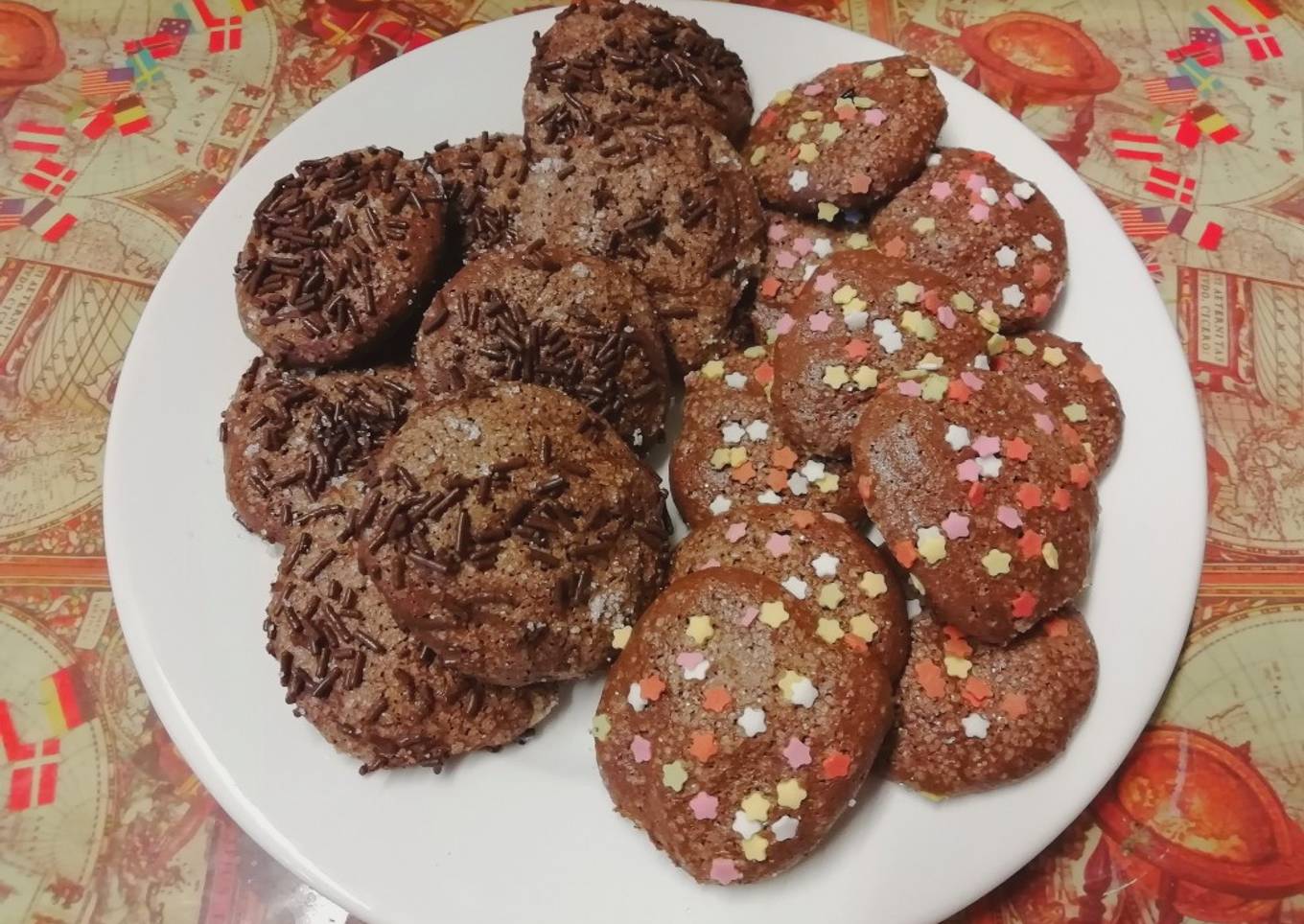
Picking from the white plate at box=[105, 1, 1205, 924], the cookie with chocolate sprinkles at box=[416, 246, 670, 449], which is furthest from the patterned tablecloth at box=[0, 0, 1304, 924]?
the cookie with chocolate sprinkles at box=[416, 246, 670, 449]

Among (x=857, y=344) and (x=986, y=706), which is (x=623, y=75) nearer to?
(x=857, y=344)

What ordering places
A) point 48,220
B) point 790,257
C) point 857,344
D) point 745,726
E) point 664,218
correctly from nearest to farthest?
point 745,726 < point 857,344 < point 664,218 < point 790,257 < point 48,220

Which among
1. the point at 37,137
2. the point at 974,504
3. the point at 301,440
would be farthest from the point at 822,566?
the point at 37,137

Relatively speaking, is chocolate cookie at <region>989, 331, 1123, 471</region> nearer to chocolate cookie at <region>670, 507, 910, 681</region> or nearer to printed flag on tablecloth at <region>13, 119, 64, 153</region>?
chocolate cookie at <region>670, 507, 910, 681</region>

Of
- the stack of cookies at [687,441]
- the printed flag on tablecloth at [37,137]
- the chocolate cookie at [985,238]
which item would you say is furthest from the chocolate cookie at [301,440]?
the printed flag on tablecloth at [37,137]

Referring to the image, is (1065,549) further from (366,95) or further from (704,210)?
(366,95)

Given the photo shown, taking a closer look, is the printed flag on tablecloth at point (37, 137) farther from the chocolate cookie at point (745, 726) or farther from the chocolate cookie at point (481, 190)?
A: the chocolate cookie at point (745, 726)
